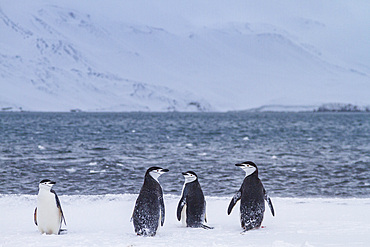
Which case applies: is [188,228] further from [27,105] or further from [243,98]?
[243,98]

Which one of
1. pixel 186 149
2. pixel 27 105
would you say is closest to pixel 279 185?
pixel 186 149

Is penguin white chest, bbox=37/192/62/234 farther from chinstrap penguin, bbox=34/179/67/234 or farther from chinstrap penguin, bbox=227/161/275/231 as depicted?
chinstrap penguin, bbox=227/161/275/231

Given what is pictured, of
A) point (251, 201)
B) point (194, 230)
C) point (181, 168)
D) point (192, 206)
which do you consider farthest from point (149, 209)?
point (181, 168)

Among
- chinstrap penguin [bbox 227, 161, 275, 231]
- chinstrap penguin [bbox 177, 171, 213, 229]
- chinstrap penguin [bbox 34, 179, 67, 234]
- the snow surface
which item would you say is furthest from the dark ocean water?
chinstrap penguin [bbox 34, 179, 67, 234]

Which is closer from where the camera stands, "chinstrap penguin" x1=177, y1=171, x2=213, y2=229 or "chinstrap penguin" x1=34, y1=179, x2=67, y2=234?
"chinstrap penguin" x1=34, y1=179, x2=67, y2=234

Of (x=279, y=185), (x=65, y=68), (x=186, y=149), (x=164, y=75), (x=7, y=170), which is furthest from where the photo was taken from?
(x=164, y=75)

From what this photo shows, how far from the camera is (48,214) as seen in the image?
241 inches

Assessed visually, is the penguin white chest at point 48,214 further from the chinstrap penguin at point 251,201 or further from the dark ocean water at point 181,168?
the dark ocean water at point 181,168

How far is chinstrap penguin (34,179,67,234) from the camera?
6.12m

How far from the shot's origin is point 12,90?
104 m

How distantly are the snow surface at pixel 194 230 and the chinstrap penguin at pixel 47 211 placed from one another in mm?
171

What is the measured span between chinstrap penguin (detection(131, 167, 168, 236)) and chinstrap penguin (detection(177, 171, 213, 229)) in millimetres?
557

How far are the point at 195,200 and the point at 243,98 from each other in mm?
133168

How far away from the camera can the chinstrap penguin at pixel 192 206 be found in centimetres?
659
